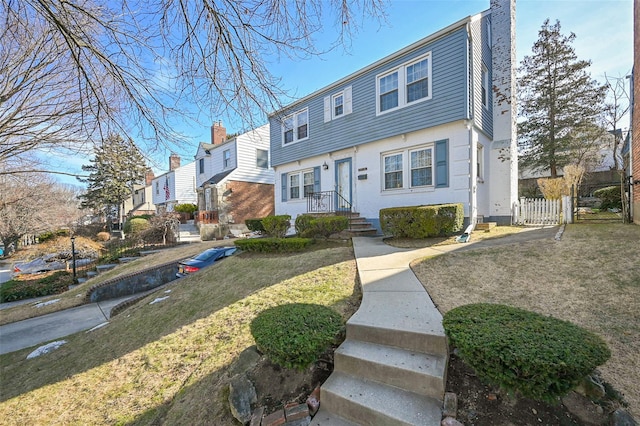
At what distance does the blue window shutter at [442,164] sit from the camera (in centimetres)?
878

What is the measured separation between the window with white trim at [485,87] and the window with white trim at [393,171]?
3.44 m

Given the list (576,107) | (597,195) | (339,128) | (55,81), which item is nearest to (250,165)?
(339,128)

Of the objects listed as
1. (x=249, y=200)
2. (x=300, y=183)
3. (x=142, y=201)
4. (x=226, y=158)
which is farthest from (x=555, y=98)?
(x=142, y=201)

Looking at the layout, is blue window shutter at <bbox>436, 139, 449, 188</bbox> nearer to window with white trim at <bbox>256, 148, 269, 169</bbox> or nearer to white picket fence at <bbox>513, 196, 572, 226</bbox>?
white picket fence at <bbox>513, 196, 572, 226</bbox>

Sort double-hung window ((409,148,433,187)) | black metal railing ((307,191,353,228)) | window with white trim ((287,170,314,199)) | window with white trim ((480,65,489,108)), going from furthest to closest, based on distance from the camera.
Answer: window with white trim ((287,170,314,199)), black metal railing ((307,191,353,228)), window with white trim ((480,65,489,108)), double-hung window ((409,148,433,187))

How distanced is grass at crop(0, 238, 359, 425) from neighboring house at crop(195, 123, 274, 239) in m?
11.5

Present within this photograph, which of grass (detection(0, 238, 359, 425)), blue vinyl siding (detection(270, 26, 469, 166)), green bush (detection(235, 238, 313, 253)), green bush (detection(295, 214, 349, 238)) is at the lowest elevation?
grass (detection(0, 238, 359, 425))

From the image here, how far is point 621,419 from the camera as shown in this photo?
180cm

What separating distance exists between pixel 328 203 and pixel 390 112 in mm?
4386

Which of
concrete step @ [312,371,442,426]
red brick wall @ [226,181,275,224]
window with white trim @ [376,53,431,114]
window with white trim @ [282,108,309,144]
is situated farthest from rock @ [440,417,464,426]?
red brick wall @ [226,181,275,224]

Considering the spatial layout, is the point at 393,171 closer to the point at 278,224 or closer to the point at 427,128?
the point at 427,128

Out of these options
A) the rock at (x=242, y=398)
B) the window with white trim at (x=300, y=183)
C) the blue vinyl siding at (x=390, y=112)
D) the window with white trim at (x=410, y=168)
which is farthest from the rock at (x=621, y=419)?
the window with white trim at (x=300, y=183)

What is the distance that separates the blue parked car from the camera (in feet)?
26.0

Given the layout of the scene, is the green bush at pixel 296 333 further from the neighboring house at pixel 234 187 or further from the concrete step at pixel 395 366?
the neighboring house at pixel 234 187
